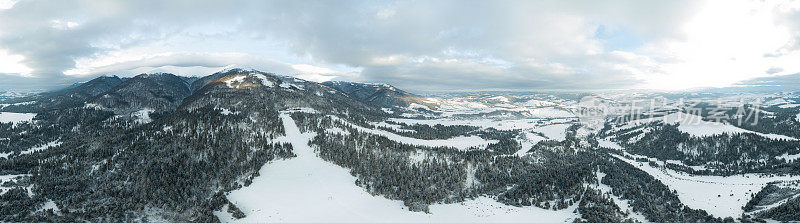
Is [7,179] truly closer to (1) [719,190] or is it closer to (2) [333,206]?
(2) [333,206]

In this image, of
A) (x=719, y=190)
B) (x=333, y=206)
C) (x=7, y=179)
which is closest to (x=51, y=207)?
(x=7, y=179)

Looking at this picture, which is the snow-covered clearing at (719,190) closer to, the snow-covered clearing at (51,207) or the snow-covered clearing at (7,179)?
the snow-covered clearing at (51,207)

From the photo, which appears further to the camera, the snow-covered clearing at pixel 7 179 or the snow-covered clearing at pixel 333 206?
the snow-covered clearing at pixel 7 179

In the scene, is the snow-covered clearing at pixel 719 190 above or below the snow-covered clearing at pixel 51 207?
below

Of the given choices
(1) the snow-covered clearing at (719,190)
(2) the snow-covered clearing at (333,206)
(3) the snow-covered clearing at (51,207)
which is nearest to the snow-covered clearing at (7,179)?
(3) the snow-covered clearing at (51,207)

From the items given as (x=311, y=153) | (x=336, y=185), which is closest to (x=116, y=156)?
(x=311, y=153)

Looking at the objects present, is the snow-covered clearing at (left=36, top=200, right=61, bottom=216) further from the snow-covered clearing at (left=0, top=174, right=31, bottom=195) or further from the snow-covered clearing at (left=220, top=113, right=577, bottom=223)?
the snow-covered clearing at (left=220, top=113, right=577, bottom=223)

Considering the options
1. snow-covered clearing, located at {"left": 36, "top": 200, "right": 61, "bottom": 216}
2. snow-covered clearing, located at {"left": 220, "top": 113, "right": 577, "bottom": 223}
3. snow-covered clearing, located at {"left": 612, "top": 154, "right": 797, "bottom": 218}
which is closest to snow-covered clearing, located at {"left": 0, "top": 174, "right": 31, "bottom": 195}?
snow-covered clearing, located at {"left": 36, "top": 200, "right": 61, "bottom": 216}

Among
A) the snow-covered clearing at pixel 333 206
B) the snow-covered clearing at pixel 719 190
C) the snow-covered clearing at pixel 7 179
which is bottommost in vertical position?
the snow-covered clearing at pixel 719 190
